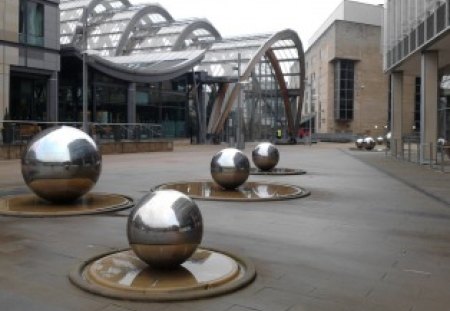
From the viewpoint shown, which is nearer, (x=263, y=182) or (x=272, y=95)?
(x=263, y=182)

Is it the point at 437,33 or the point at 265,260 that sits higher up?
the point at 437,33

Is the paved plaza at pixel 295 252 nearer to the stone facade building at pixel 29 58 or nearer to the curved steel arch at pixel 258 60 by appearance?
the stone facade building at pixel 29 58

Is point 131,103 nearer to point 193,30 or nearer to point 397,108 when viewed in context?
point 397,108

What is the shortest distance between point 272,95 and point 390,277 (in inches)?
2845

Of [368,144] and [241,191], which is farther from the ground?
[368,144]

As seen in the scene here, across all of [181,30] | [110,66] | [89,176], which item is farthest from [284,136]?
[89,176]

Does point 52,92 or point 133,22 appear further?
point 133,22

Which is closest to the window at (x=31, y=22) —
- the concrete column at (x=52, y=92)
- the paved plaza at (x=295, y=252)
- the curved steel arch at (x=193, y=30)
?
the concrete column at (x=52, y=92)

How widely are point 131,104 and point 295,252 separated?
137 feet

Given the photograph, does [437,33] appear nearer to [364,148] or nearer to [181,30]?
[364,148]

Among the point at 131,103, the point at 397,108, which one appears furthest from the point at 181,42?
the point at 397,108

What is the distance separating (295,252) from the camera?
735 cm

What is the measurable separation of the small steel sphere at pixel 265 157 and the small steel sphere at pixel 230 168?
222 inches

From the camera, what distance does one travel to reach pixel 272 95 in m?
77.6
